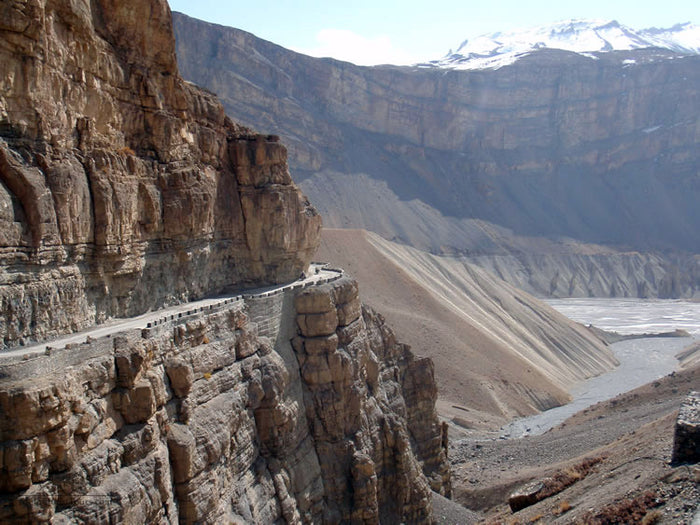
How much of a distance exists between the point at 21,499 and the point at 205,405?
27.0ft

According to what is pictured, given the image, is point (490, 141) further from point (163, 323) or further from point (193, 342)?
point (163, 323)

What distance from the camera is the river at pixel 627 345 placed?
5903cm

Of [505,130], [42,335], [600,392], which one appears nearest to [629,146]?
[505,130]

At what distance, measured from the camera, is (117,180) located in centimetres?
2309

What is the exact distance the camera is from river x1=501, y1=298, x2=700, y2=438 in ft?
194

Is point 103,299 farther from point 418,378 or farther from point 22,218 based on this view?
point 418,378

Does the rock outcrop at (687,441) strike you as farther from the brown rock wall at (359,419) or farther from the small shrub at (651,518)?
the brown rock wall at (359,419)

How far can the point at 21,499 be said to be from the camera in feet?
50.5

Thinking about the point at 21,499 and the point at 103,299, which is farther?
the point at 103,299

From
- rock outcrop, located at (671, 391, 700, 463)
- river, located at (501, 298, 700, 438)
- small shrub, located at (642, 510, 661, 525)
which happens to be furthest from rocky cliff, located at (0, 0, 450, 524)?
river, located at (501, 298, 700, 438)

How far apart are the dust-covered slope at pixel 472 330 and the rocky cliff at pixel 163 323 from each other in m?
22.3

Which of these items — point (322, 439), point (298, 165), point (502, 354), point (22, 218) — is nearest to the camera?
point (22, 218)

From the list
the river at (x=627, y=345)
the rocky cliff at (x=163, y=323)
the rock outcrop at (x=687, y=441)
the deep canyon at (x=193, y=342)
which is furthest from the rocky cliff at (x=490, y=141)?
the rock outcrop at (x=687, y=441)

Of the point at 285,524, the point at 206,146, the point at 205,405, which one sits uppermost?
the point at 206,146
